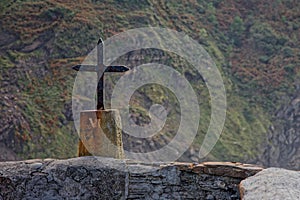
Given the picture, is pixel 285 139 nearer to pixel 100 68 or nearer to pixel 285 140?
pixel 285 140

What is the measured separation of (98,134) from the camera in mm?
3172

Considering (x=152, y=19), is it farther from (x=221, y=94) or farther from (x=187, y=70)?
(x=221, y=94)

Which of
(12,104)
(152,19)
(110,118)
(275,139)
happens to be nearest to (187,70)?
(152,19)

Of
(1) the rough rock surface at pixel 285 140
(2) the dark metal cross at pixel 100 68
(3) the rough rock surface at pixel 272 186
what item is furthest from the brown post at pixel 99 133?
(1) the rough rock surface at pixel 285 140

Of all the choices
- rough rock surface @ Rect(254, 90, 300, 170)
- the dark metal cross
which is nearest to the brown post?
the dark metal cross

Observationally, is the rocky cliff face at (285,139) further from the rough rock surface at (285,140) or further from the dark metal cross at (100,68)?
the dark metal cross at (100,68)

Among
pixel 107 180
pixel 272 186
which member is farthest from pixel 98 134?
pixel 272 186

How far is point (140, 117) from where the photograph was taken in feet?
35.8

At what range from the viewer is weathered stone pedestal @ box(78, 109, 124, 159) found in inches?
124

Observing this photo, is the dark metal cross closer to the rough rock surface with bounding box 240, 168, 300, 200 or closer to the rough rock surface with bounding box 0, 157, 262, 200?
the rough rock surface with bounding box 0, 157, 262, 200

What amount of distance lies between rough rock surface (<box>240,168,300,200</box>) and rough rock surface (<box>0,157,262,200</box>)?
0.51 m

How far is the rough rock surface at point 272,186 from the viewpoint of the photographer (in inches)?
77.2

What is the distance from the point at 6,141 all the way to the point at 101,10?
5.89 m

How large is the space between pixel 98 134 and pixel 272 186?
1394 millimetres
